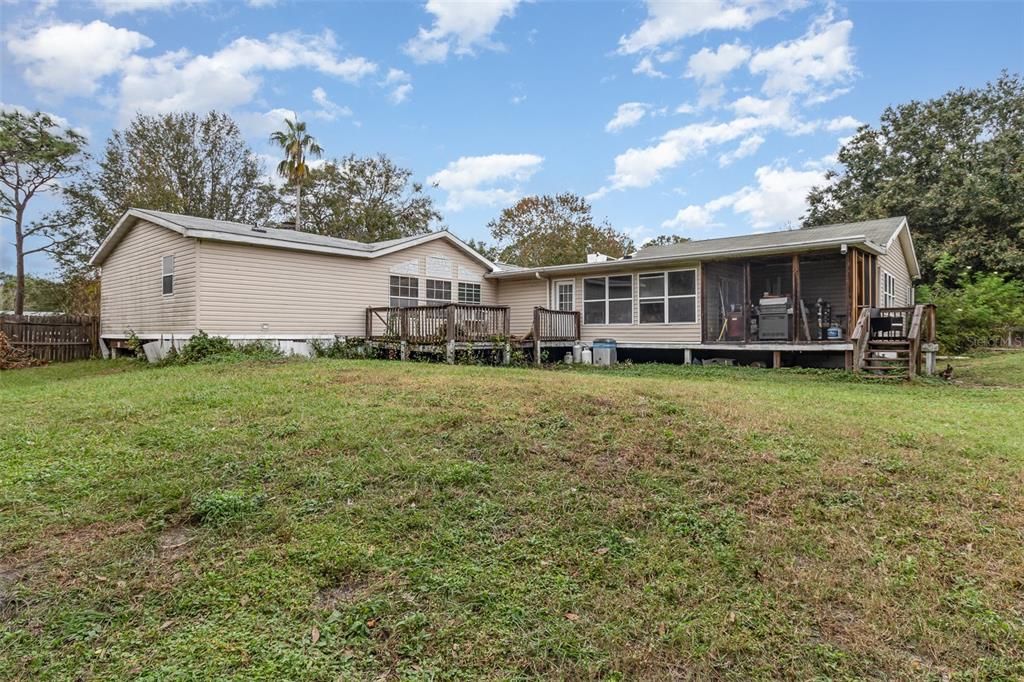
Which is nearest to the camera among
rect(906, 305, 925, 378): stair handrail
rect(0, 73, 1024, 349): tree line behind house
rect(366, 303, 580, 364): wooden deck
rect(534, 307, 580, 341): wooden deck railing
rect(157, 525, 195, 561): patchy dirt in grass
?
rect(157, 525, 195, 561): patchy dirt in grass

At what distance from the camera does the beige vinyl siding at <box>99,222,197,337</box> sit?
11961 millimetres

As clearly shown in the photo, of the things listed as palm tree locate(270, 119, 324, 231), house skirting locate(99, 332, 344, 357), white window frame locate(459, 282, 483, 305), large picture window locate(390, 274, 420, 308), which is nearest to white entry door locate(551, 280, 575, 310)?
white window frame locate(459, 282, 483, 305)

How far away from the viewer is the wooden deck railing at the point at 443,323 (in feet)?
40.8

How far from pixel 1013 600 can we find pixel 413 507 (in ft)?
10.4

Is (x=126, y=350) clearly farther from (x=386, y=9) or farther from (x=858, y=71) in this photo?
(x=858, y=71)

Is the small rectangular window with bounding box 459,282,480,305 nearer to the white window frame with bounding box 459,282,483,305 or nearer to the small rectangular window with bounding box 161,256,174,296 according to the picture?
the white window frame with bounding box 459,282,483,305

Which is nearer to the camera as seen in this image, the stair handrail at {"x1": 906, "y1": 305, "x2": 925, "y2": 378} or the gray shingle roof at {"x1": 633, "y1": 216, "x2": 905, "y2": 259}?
the stair handrail at {"x1": 906, "y1": 305, "x2": 925, "y2": 378}

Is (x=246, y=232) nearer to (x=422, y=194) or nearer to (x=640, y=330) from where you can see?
(x=640, y=330)

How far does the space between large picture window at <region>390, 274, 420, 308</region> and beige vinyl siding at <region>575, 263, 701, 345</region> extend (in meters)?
4.48

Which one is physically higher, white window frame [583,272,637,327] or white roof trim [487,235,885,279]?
white roof trim [487,235,885,279]

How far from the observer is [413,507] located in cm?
354

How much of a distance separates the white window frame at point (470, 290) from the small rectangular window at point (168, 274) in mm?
7223

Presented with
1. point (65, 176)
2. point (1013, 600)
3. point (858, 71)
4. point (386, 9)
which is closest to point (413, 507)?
point (1013, 600)

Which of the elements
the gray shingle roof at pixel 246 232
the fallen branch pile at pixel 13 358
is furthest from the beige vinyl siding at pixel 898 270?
the fallen branch pile at pixel 13 358
